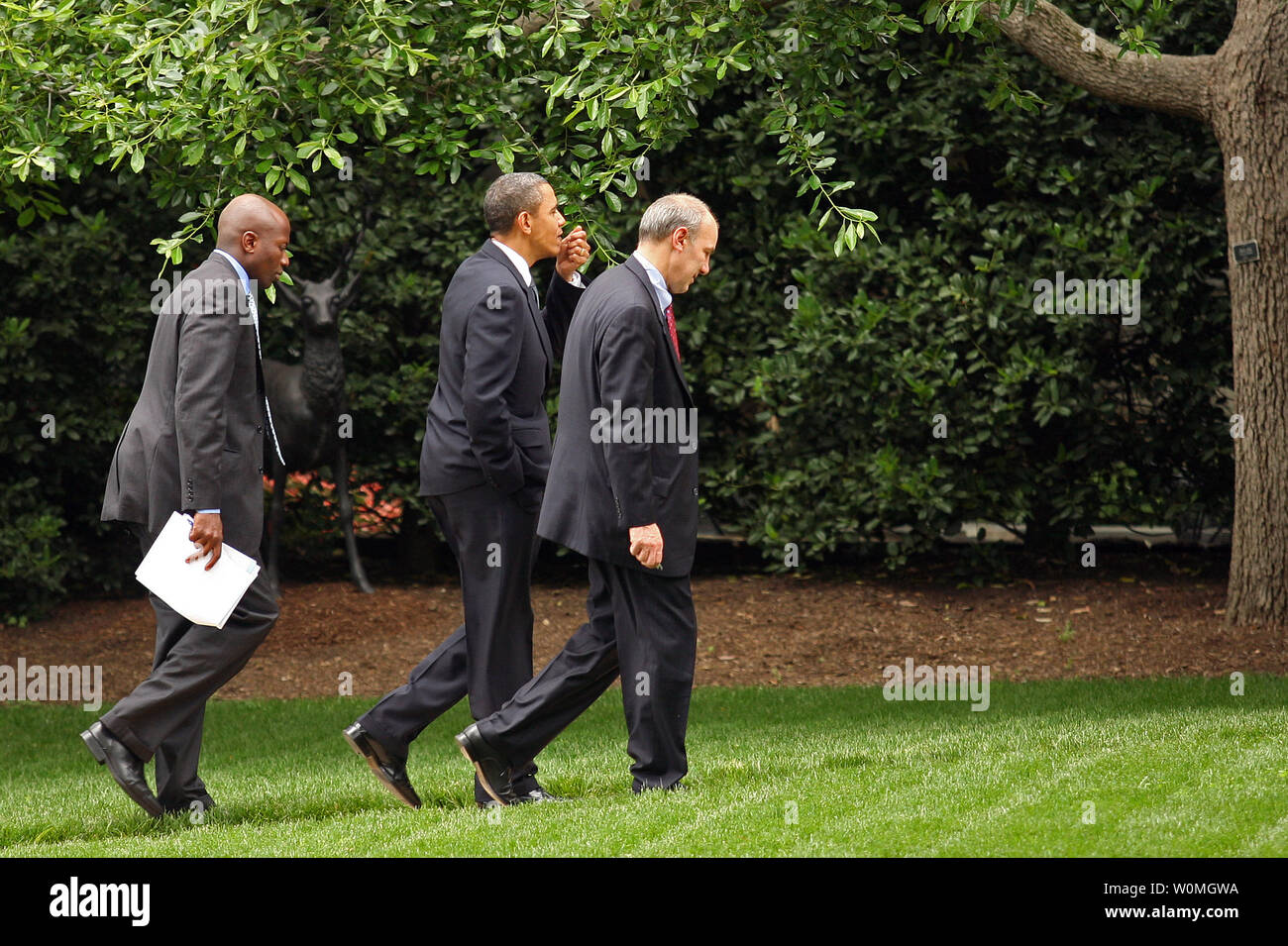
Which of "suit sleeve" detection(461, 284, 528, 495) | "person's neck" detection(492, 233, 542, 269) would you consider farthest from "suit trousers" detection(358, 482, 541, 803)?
"person's neck" detection(492, 233, 542, 269)

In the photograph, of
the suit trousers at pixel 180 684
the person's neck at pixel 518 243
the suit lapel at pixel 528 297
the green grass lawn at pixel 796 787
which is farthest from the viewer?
the person's neck at pixel 518 243

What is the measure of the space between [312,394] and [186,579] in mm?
5523

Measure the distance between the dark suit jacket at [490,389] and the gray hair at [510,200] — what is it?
0.12 m

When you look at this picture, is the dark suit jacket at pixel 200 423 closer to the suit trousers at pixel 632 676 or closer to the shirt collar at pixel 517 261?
the shirt collar at pixel 517 261

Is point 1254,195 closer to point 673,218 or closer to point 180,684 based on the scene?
point 673,218

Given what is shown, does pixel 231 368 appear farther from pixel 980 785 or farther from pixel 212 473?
pixel 980 785

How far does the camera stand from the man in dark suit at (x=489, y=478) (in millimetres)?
5664

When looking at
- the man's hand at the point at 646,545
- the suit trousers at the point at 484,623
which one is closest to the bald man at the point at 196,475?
the suit trousers at the point at 484,623

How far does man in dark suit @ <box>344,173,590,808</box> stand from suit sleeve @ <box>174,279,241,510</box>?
82 centimetres

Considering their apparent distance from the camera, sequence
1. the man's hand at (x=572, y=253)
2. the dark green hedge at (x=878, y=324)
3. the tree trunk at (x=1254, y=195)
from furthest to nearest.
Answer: the dark green hedge at (x=878, y=324) → the tree trunk at (x=1254, y=195) → the man's hand at (x=572, y=253)

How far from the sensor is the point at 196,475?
5.36 meters

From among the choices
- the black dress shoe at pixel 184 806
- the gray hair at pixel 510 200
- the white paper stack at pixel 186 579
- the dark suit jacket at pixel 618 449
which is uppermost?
the gray hair at pixel 510 200

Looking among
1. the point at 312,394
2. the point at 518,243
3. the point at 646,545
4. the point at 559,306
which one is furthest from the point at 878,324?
the point at 646,545

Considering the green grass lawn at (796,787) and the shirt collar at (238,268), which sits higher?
the shirt collar at (238,268)
